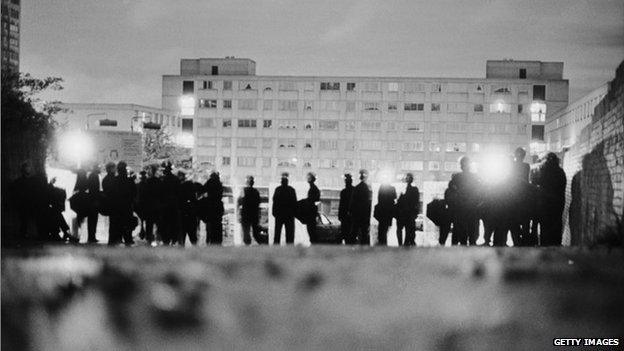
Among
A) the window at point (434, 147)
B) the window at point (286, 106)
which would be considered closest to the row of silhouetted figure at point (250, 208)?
the window at point (286, 106)

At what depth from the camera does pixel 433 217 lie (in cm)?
1627

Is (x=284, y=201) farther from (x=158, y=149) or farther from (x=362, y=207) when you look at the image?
(x=158, y=149)

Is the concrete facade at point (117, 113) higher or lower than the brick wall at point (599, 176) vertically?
higher

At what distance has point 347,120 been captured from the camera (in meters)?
159

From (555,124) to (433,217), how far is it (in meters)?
128

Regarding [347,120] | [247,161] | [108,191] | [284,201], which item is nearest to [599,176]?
[284,201]

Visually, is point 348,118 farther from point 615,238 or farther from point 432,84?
point 615,238

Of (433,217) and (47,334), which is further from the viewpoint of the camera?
(433,217)

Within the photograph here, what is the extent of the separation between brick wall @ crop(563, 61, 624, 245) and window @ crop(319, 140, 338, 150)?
143m

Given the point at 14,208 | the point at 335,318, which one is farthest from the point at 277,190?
the point at 335,318

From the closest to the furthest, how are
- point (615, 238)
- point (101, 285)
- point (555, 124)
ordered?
point (101, 285) < point (615, 238) < point (555, 124)

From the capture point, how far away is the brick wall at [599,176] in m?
10.7

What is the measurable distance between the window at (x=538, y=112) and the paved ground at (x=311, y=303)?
5765 inches

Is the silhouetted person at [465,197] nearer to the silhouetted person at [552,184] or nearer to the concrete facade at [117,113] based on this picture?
the silhouetted person at [552,184]
